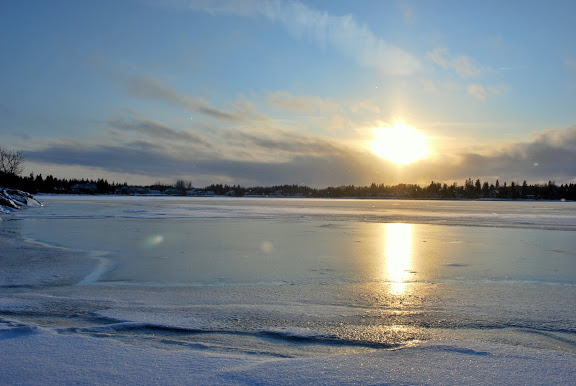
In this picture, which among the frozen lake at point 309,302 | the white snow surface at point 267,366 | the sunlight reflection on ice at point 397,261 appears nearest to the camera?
the white snow surface at point 267,366

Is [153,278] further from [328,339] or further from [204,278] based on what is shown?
[328,339]

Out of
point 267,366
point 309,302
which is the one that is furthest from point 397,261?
point 267,366

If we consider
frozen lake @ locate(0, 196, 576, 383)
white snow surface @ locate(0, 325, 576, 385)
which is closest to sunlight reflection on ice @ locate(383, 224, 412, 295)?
frozen lake @ locate(0, 196, 576, 383)

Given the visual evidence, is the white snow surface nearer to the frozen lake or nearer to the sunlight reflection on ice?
the frozen lake

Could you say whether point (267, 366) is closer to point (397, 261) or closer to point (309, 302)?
point (309, 302)

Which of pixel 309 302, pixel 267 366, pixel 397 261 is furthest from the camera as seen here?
pixel 397 261

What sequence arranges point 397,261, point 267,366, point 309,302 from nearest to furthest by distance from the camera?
point 267,366, point 309,302, point 397,261

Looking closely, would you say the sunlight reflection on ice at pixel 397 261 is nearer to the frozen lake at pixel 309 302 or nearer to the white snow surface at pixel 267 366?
the frozen lake at pixel 309 302

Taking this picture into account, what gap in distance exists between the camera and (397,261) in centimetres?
811

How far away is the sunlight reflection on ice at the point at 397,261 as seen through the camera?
5.94 meters

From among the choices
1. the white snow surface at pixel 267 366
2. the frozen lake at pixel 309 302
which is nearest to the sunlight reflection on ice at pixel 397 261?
the frozen lake at pixel 309 302

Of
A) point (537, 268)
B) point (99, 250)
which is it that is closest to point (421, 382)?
point (537, 268)

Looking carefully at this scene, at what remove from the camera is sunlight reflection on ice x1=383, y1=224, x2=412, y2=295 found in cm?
594

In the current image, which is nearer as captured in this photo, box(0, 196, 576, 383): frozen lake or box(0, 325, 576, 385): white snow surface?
box(0, 325, 576, 385): white snow surface
